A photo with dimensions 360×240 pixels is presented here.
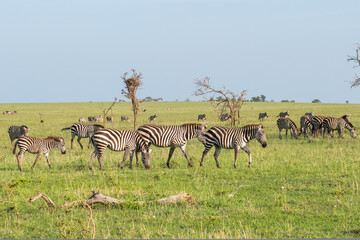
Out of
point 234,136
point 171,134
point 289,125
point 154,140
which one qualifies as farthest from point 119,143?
point 289,125

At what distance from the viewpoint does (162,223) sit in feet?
28.0

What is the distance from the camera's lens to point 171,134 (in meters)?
16.5

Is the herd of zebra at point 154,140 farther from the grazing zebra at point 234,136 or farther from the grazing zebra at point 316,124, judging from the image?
the grazing zebra at point 316,124

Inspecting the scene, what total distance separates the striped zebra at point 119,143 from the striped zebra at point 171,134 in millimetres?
708

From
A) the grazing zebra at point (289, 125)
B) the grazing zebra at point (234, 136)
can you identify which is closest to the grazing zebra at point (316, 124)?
the grazing zebra at point (289, 125)

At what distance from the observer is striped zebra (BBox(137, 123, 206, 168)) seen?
16.4 metres

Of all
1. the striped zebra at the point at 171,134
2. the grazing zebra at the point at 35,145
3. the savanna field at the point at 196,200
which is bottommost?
the savanna field at the point at 196,200

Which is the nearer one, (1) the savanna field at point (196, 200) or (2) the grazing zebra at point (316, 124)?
(1) the savanna field at point (196, 200)

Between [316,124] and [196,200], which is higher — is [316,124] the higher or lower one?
the higher one

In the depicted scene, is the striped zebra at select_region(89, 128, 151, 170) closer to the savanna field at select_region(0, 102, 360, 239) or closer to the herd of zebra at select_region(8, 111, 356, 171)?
the herd of zebra at select_region(8, 111, 356, 171)

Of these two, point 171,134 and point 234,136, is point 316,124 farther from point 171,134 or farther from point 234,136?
point 171,134

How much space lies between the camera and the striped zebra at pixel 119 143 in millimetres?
15516

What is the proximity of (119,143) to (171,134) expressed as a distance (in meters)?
1.88

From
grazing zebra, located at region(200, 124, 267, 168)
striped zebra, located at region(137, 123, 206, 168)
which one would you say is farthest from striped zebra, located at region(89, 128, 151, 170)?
grazing zebra, located at region(200, 124, 267, 168)
